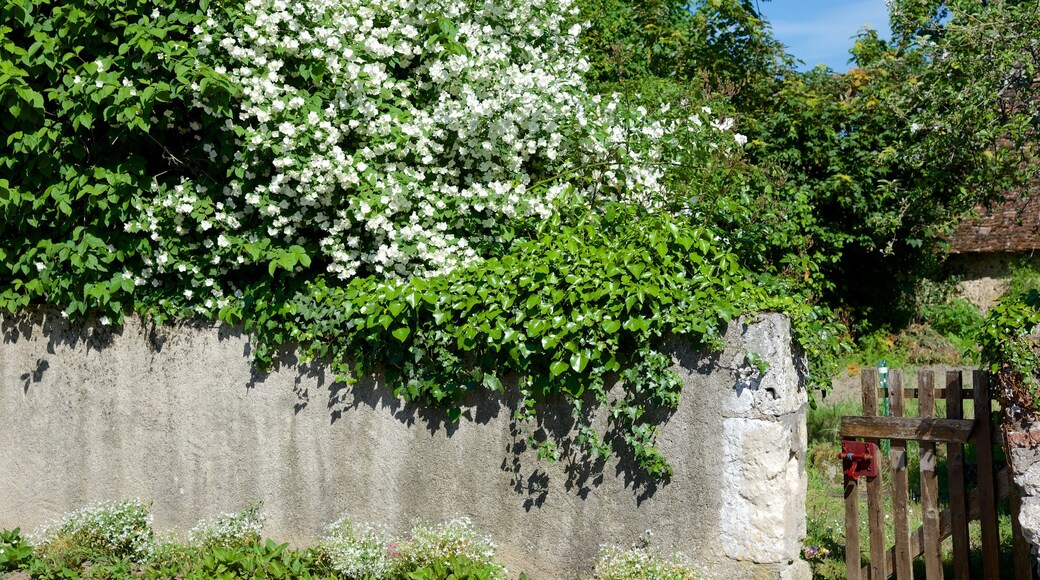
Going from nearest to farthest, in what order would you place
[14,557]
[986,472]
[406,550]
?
[986,472] < [406,550] < [14,557]

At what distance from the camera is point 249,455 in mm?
Result: 5750

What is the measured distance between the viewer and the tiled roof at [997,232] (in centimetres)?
1237

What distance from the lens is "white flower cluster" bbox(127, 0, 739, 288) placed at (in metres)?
5.38

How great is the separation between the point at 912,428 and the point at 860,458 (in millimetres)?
313

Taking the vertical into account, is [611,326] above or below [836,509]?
above

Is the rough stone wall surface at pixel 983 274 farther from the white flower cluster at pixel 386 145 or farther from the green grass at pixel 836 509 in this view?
the white flower cluster at pixel 386 145

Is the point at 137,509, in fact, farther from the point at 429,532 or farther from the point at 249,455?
the point at 429,532

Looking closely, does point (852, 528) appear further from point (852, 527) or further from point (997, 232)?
point (997, 232)

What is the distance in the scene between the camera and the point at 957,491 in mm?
4320

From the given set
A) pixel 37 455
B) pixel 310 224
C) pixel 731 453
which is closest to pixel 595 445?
pixel 731 453

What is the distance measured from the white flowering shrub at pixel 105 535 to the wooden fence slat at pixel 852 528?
424 cm

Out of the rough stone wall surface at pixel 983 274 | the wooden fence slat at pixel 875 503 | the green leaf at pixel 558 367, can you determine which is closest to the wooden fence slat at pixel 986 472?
the wooden fence slat at pixel 875 503

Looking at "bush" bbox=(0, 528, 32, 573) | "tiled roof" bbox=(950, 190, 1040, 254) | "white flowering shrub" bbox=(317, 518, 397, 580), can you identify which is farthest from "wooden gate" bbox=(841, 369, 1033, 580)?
"tiled roof" bbox=(950, 190, 1040, 254)

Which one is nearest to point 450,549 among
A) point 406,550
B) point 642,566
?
point 406,550
